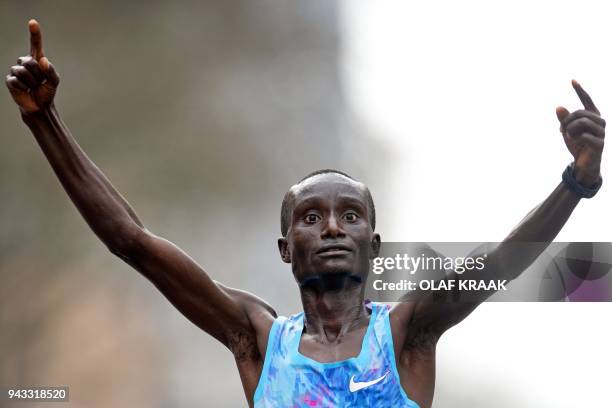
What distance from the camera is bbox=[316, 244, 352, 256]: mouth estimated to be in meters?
3.92

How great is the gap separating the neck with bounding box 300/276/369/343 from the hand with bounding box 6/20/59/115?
1.34 m

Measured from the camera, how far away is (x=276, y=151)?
32.8 feet

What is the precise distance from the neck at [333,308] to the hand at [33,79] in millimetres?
1337

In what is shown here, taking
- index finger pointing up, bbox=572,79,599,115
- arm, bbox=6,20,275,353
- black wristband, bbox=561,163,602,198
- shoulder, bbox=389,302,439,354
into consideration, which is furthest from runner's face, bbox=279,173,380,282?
index finger pointing up, bbox=572,79,599,115

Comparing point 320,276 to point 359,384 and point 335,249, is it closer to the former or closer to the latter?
point 335,249

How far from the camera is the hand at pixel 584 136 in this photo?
3.81 meters

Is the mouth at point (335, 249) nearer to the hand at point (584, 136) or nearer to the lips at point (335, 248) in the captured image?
the lips at point (335, 248)

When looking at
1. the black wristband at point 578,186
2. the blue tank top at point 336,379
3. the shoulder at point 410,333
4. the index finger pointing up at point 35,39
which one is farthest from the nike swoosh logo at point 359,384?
the index finger pointing up at point 35,39

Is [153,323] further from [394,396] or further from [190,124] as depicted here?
[394,396]

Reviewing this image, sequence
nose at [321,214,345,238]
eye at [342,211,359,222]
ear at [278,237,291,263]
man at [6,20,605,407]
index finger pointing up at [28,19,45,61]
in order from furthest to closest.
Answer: ear at [278,237,291,263]
eye at [342,211,359,222]
nose at [321,214,345,238]
man at [6,20,605,407]
index finger pointing up at [28,19,45,61]

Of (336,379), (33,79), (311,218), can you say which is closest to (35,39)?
(33,79)

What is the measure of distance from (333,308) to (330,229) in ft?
1.26

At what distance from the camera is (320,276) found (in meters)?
3.97

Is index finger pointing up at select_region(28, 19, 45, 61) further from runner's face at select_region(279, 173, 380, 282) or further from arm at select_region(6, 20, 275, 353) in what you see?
runner's face at select_region(279, 173, 380, 282)
